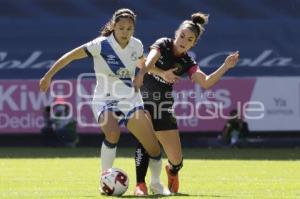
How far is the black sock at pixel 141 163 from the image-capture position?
9680mm

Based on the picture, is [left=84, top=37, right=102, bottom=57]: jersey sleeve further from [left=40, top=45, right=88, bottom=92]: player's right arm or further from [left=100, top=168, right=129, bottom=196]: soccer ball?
[left=100, top=168, right=129, bottom=196]: soccer ball

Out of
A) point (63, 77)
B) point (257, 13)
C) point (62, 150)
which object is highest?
point (257, 13)

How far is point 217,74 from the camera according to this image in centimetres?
934

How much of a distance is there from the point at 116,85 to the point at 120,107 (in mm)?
251

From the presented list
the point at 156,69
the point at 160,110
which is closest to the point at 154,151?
the point at 160,110

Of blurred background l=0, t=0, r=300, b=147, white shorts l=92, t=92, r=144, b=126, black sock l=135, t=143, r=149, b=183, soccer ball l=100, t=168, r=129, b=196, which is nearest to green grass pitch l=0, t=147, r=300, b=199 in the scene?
soccer ball l=100, t=168, r=129, b=196

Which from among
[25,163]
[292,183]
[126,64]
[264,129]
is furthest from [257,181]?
[264,129]

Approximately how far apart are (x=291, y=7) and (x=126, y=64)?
1290 cm

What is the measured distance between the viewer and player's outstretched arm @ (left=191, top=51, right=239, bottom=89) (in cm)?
901

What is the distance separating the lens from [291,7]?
21.7 metres

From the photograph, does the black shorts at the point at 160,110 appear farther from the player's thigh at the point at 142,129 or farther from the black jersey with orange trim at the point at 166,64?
the player's thigh at the point at 142,129

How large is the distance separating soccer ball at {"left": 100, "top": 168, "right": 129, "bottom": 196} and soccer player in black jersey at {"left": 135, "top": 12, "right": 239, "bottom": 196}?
1.00 ft

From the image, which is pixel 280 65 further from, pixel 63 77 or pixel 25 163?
pixel 25 163

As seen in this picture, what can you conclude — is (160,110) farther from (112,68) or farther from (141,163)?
(112,68)
